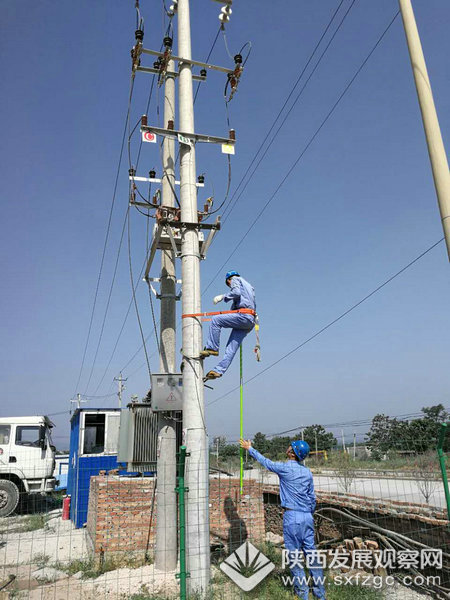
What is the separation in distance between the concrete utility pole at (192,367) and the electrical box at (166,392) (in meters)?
1.18

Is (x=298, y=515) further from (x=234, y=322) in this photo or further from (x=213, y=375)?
(x=234, y=322)

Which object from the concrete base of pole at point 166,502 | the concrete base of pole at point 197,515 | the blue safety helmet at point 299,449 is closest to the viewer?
the concrete base of pole at point 197,515

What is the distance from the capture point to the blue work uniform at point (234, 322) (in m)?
6.59

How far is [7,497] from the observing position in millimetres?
14797

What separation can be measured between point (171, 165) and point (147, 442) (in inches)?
203

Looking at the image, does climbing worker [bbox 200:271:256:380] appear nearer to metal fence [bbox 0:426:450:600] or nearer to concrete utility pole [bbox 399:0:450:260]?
metal fence [bbox 0:426:450:600]

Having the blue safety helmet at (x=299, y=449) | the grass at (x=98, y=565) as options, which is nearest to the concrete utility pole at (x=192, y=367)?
the blue safety helmet at (x=299, y=449)

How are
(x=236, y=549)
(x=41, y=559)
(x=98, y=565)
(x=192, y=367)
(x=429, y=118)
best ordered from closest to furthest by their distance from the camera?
Answer: (x=429, y=118)
(x=192, y=367)
(x=236, y=549)
(x=98, y=565)
(x=41, y=559)

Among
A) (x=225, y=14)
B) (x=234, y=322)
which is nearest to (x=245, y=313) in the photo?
(x=234, y=322)

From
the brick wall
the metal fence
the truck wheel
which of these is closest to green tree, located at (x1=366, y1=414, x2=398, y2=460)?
the metal fence

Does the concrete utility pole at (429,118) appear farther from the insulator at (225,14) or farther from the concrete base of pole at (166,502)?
the concrete base of pole at (166,502)

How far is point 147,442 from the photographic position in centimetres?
828

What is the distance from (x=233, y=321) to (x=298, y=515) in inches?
106

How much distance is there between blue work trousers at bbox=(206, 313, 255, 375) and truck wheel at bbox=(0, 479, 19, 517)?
37.6ft
